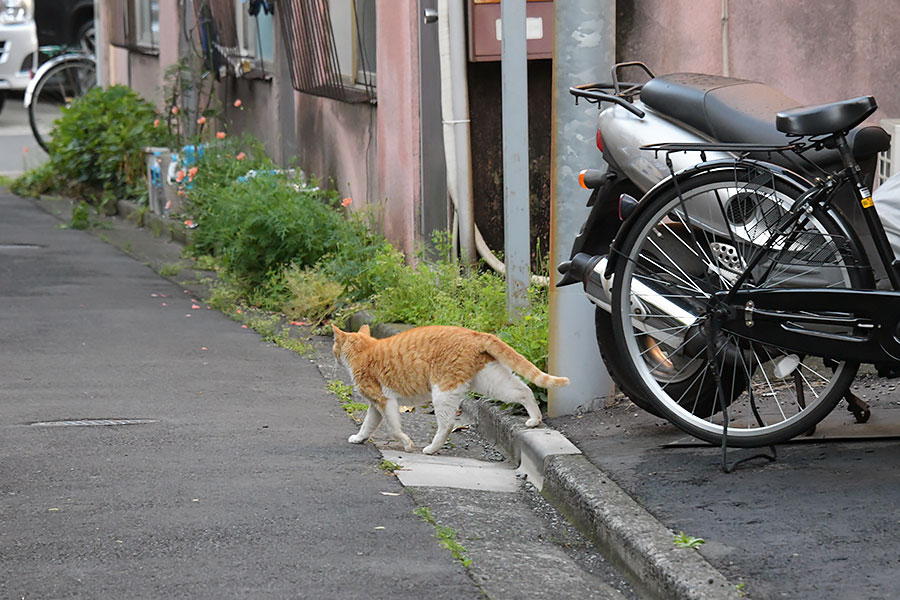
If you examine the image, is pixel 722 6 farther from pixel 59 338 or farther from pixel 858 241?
pixel 59 338

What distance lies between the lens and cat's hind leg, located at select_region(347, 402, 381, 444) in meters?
5.53

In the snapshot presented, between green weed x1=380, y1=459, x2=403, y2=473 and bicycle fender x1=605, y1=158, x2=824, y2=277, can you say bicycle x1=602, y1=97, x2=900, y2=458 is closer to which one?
bicycle fender x1=605, y1=158, x2=824, y2=277

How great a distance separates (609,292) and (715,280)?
42 cm

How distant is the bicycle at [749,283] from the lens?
4258 millimetres

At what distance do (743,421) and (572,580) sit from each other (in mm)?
1372

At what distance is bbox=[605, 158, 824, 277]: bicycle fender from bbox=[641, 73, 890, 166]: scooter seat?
0.14 metres

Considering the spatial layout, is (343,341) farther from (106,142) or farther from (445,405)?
(106,142)

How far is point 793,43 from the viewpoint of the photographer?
6031 mm

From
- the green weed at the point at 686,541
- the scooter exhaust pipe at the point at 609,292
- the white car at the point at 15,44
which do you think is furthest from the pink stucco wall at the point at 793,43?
the white car at the point at 15,44

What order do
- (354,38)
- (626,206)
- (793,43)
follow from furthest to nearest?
(354,38)
(793,43)
(626,206)

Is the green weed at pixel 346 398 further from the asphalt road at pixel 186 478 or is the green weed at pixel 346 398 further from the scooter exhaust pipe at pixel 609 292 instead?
the scooter exhaust pipe at pixel 609 292

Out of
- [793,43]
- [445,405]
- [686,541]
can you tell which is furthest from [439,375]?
[793,43]

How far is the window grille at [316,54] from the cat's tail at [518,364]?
4424 millimetres

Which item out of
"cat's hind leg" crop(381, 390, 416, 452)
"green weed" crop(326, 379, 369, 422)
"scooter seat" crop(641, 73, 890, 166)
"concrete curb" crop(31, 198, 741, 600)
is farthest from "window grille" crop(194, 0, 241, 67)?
"scooter seat" crop(641, 73, 890, 166)
